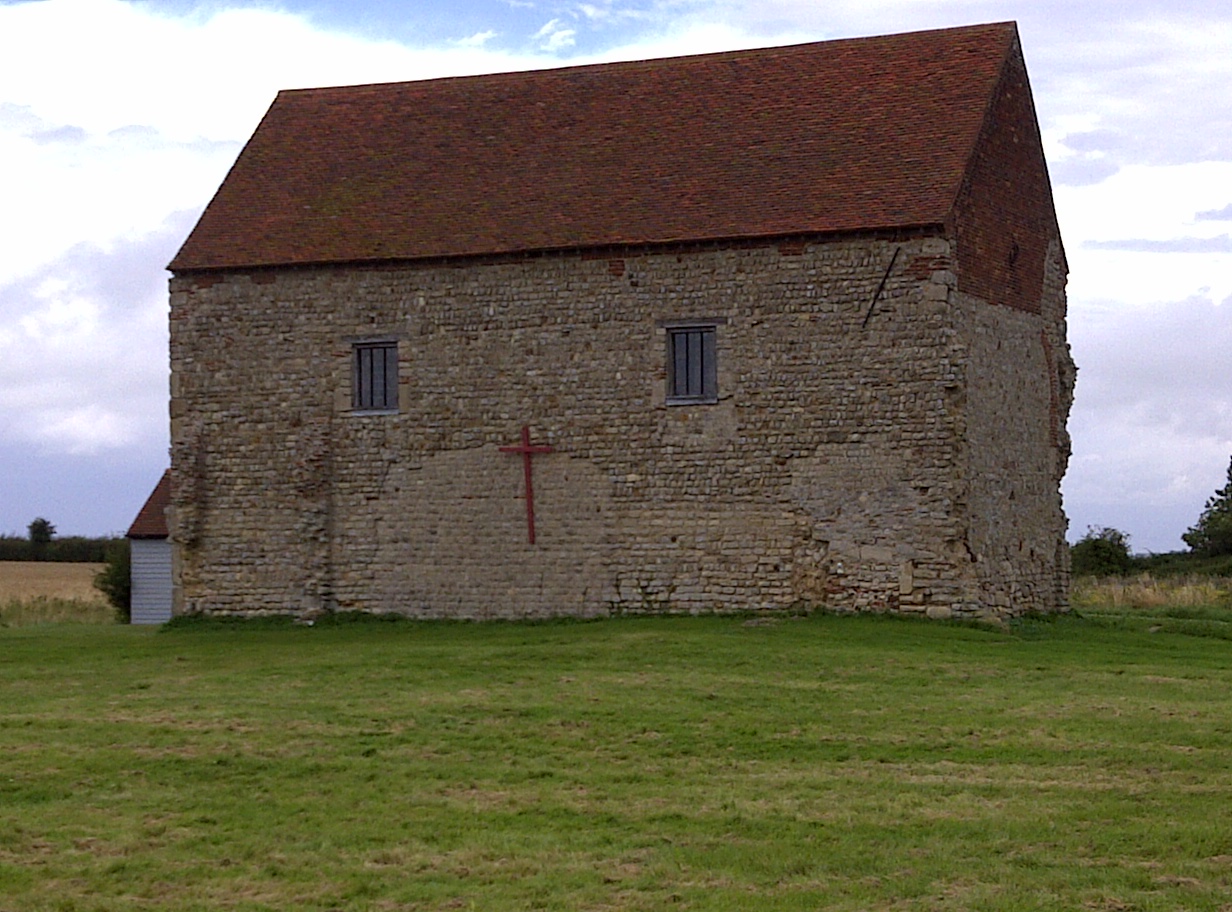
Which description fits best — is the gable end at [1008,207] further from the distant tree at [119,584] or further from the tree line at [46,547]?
the tree line at [46,547]

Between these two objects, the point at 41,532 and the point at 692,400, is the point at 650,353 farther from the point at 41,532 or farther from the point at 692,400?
the point at 41,532

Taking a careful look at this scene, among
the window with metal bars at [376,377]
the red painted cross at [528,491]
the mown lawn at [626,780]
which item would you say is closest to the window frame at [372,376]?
the window with metal bars at [376,377]

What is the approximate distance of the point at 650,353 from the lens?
29.0 m

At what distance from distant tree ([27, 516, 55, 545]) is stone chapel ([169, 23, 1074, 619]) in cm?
4848

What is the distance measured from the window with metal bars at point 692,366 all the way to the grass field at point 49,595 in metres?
16.7

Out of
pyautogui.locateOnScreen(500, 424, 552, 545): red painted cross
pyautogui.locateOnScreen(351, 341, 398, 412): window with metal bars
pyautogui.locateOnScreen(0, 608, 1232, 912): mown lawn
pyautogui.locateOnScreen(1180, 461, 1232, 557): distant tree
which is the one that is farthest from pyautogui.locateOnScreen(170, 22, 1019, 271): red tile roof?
pyautogui.locateOnScreen(1180, 461, 1232, 557): distant tree

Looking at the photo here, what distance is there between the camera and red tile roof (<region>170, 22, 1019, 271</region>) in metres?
28.9

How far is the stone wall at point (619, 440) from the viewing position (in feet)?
91.4

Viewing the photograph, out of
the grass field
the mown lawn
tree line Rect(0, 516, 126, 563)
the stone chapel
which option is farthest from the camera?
tree line Rect(0, 516, 126, 563)

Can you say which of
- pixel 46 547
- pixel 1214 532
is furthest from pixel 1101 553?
pixel 46 547

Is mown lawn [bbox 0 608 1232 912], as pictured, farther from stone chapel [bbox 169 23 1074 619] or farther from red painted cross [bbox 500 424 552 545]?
red painted cross [bbox 500 424 552 545]

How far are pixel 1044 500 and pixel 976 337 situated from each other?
13.2ft

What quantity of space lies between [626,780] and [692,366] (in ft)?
47.1

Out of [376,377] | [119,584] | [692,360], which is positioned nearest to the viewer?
[692,360]
